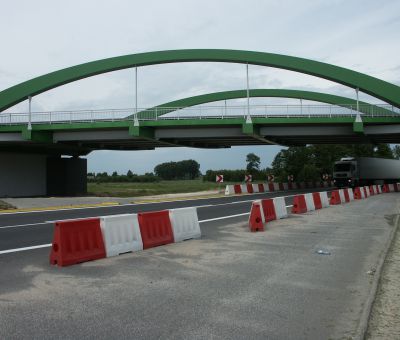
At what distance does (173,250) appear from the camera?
9.31 metres

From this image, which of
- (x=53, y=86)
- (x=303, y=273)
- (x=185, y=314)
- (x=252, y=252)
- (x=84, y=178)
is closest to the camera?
(x=185, y=314)

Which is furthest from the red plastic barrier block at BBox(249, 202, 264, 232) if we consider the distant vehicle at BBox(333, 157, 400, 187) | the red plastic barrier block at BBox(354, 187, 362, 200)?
the distant vehicle at BBox(333, 157, 400, 187)

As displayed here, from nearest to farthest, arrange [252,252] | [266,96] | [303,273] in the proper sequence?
[303,273] < [252,252] < [266,96]

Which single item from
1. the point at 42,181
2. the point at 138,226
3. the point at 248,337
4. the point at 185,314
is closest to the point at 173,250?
Answer: the point at 138,226

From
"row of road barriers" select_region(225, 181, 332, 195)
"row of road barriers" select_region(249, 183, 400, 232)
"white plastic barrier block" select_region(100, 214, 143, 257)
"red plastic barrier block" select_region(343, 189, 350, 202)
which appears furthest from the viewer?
"row of road barriers" select_region(225, 181, 332, 195)

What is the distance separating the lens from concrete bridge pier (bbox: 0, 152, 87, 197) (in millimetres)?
38250

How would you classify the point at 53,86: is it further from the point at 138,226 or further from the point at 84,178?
the point at 138,226

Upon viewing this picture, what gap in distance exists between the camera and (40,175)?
135 ft

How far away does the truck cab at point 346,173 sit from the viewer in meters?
48.0

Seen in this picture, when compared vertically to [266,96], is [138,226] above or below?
below

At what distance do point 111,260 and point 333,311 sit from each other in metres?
4.21

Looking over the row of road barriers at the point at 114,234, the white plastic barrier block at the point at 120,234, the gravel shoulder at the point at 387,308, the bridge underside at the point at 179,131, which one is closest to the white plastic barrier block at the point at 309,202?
the row of road barriers at the point at 114,234

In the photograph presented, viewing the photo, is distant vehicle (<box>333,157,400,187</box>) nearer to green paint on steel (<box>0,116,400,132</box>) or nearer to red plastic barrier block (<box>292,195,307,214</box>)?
green paint on steel (<box>0,116,400,132</box>)

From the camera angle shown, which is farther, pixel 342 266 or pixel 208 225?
pixel 208 225
